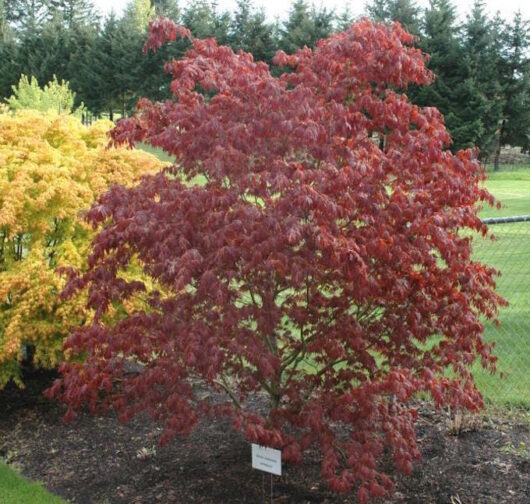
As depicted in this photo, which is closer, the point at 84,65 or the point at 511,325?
the point at 511,325

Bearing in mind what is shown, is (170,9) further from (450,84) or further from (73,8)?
(450,84)

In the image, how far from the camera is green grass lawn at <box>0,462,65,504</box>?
471 cm

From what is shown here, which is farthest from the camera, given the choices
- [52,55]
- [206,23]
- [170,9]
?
[170,9]

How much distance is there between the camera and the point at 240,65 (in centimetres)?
440

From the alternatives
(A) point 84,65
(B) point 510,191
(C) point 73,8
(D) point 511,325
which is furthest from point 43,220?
(C) point 73,8

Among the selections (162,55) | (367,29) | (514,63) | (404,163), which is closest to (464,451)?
(404,163)

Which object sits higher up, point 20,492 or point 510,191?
point 510,191

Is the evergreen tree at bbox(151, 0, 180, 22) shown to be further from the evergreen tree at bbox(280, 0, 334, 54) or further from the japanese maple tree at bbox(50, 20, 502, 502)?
the japanese maple tree at bbox(50, 20, 502, 502)

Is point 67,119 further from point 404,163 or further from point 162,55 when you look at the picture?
point 162,55

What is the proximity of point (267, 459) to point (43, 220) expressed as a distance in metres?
3.14

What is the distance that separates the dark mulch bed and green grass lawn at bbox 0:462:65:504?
12 centimetres

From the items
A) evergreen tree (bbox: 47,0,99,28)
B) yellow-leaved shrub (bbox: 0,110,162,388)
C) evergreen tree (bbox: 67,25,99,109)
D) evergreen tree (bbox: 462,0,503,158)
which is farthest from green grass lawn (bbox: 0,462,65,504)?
evergreen tree (bbox: 47,0,99,28)

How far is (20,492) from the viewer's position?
4.85 meters

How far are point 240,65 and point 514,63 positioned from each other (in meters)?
34.3
